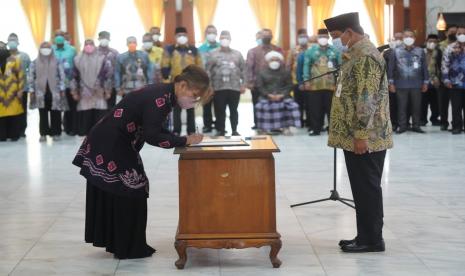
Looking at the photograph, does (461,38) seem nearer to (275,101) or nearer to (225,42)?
(275,101)

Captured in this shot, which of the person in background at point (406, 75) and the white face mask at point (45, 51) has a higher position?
the white face mask at point (45, 51)

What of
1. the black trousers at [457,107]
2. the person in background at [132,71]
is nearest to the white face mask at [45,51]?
the person in background at [132,71]

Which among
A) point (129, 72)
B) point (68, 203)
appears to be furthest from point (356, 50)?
point (129, 72)

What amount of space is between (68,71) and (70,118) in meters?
1.00

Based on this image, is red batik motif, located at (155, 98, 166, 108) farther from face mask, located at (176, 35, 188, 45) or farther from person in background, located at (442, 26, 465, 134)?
person in background, located at (442, 26, 465, 134)

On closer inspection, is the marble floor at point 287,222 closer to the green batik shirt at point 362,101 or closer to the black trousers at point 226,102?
the green batik shirt at point 362,101

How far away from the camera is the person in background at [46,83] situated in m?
13.1

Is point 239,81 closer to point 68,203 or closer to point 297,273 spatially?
point 68,203

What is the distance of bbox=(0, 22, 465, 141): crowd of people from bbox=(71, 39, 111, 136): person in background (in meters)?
0.02

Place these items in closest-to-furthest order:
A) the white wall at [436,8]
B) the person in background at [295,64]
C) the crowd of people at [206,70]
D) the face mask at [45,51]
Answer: the face mask at [45,51], the crowd of people at [206,70], the person in background at [295,64], the white wall at [436,8]

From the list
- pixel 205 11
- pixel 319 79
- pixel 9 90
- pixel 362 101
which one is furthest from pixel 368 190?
pixel 205 11

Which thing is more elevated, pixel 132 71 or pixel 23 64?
pixel 23 64

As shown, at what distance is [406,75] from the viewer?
539 inches

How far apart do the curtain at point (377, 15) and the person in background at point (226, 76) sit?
8490 mm
